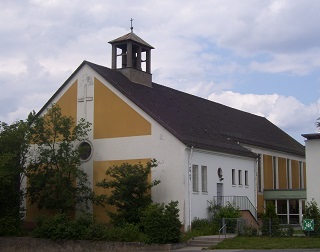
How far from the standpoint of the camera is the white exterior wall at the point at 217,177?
3891 cm

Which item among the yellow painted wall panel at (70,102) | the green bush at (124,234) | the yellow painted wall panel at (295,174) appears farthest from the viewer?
the yellow painted wall panel at (295,174)

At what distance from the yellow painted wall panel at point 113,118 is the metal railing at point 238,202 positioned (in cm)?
656

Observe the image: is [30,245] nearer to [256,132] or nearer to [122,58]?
[122,58]

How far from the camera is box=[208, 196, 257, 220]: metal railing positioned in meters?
41.2

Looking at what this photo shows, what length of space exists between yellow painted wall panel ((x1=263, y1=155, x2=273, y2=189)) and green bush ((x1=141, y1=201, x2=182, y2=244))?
18.1 m

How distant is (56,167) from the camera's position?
38.9 m

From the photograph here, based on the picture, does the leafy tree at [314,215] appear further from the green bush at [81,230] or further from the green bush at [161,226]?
the green bush at [81,230]

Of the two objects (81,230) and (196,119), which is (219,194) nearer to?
(196,119)

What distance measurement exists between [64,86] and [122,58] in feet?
15.8

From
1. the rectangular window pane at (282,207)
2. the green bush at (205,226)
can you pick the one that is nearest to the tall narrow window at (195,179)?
the green bush at (205,226)

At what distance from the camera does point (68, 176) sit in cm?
3844

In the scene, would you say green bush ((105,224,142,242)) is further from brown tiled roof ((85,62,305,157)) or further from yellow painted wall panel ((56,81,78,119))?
yellow painted wall panel ((56,81,78,119))

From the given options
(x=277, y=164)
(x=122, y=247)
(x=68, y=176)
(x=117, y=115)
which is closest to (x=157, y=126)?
(x=117, y=115)

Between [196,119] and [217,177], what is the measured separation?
17.1 feet
